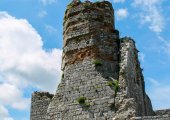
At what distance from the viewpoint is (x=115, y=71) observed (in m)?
16.9

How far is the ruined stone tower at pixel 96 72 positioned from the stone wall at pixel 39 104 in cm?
17

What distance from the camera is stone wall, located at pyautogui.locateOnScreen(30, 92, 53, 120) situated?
63.3 ft

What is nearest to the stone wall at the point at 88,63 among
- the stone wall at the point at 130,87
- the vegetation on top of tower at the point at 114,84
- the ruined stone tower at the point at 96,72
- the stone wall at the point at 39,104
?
the ruined stone tower at the point at 96,72

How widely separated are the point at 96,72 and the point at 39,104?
4321 mm

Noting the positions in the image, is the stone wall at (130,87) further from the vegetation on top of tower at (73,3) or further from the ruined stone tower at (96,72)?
the vegetation on top of tower at (73,3)

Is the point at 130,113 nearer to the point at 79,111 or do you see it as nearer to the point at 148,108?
the point at 79,111

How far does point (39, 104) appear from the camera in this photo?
19656mm

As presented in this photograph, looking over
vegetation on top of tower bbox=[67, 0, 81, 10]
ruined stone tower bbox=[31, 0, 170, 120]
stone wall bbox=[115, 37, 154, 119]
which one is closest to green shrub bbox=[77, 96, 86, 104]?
ruined stone tower bbox=[31, 0, 170, 120]

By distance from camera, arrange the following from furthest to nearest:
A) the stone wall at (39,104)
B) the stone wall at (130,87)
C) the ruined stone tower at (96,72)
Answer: the stone wall at (39,104) → the ruined stone tower at (96,72) → the stone wall at (130,87)

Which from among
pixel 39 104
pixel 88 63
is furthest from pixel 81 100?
pixel 39 104

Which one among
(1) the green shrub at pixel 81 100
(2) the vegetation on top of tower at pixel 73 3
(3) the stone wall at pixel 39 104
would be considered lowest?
(1) the green shrub at pixel 81 100

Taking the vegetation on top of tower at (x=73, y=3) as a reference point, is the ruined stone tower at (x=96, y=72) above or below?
below

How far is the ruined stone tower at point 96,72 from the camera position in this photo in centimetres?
1580

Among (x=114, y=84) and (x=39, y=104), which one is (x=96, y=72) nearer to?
(x=114, y=84)
